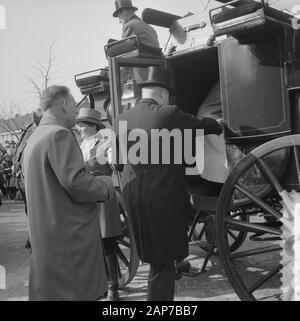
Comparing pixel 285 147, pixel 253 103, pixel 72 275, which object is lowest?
pixel 72 275

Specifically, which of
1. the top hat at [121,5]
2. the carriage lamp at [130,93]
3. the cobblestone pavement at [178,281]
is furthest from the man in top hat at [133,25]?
the cobblestone pavement at [178,281]

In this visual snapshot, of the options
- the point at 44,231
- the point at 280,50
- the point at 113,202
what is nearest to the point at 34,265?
the point at 44,231

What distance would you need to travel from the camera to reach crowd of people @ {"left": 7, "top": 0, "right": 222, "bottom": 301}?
2.24 metres

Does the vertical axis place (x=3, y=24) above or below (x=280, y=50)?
above

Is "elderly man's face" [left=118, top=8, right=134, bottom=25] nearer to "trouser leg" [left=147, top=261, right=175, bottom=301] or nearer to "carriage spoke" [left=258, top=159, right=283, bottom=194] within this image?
"carriage spoke" [left=258, top=159, right=283, bottom=194]

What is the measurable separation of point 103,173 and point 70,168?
4.66ft

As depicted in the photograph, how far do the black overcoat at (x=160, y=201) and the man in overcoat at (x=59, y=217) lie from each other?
35 centimetres

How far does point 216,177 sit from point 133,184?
0.79 metres

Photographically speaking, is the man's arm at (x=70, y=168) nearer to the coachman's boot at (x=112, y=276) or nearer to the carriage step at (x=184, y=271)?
the coachman's boot at (x=112, y=276)

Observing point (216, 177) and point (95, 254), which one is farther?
point (216, 177)

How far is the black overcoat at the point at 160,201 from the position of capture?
2545 millimetres

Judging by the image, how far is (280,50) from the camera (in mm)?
2662

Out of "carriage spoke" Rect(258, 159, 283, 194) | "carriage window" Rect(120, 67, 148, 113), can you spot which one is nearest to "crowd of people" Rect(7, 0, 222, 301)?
"carriage spoke" Rect(258, 159, 283, 194)

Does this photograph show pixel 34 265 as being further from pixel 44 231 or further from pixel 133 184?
pixel 133 184
